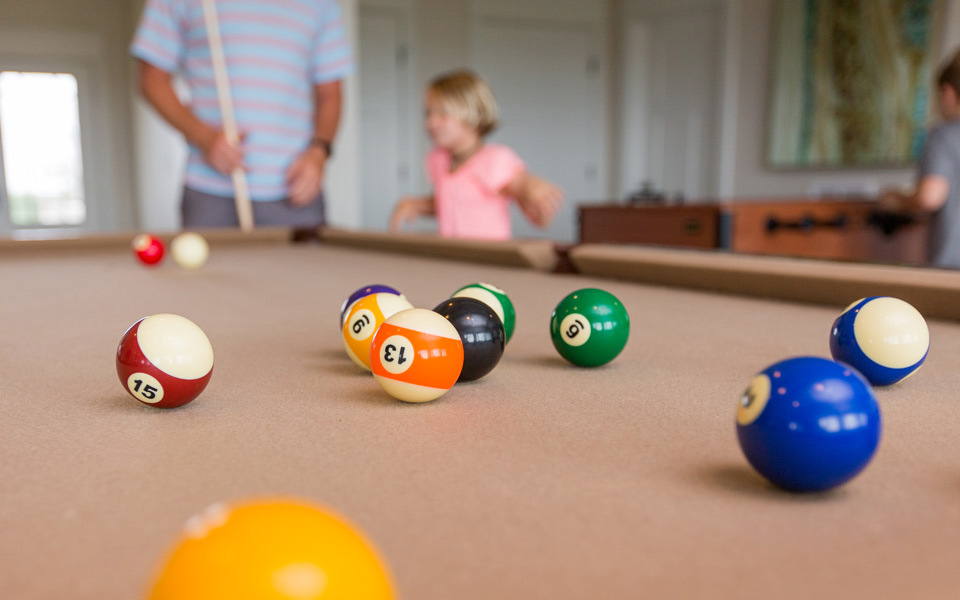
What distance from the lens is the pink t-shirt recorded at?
10.3 ft

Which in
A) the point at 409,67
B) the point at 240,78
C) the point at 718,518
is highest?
the point at 409,67

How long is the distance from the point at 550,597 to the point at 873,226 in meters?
3.96

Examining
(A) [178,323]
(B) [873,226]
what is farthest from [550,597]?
(B) [873,226]

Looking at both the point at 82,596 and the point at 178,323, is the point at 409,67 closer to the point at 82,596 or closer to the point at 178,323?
the point at 178,323

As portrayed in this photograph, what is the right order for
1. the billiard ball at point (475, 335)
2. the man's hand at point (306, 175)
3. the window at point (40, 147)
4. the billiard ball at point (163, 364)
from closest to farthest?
the billiard ball at point (163, 364), the billiard ball at point (475, 335), the man's hand at point (306, 175), the window at point (40, 147)

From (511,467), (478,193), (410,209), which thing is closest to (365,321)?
(511,467)

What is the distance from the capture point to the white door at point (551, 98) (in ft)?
23.2

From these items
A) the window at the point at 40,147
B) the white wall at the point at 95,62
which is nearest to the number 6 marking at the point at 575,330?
the white wall at the point at 95,62

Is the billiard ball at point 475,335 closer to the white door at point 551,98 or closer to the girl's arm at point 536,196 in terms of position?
the girl's arm at point 536,196

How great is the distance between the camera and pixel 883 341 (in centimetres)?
92

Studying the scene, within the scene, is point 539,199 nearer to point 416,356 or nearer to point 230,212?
point 230,212

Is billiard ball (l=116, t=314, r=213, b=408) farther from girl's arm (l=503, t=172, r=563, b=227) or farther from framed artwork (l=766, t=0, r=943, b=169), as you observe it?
framed artwork (l=766, t=0, r=943, b=169)

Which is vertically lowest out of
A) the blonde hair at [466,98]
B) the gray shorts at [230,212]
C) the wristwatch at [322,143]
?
the gray shorts at [230,212]

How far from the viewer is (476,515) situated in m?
0.55
